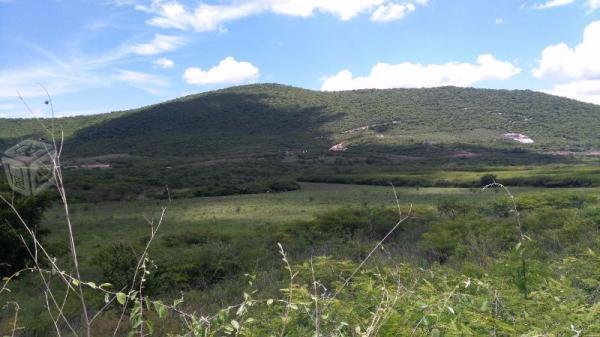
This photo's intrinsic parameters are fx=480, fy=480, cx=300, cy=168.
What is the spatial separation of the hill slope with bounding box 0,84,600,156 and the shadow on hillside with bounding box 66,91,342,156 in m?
0.22

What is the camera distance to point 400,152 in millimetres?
82250

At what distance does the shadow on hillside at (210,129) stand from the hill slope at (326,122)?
0.72ft

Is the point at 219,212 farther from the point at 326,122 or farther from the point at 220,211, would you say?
the point at 326,122

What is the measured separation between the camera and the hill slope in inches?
3718

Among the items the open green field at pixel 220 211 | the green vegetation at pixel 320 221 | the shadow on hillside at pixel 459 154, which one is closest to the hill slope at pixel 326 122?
the green vegetation at pixel 320 221

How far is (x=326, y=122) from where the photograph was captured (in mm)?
114250

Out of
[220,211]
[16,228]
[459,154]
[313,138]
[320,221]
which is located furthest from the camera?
[313,138]

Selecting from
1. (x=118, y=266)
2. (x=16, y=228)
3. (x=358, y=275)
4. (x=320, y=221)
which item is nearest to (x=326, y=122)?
(x=320, y=221)

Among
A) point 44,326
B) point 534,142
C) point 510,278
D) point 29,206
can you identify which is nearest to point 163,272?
point 44,326

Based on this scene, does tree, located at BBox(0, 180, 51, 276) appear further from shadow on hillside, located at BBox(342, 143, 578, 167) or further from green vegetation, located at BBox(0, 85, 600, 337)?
shadow on hillside, located at BBox(342, 143, 578, 167)

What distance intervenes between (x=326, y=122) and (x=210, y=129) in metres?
27.5

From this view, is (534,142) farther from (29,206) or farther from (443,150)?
(29,206)

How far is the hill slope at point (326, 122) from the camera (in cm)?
9444

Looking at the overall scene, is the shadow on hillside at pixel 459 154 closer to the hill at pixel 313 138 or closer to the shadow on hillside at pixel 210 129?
the hill at pixel 313 138
